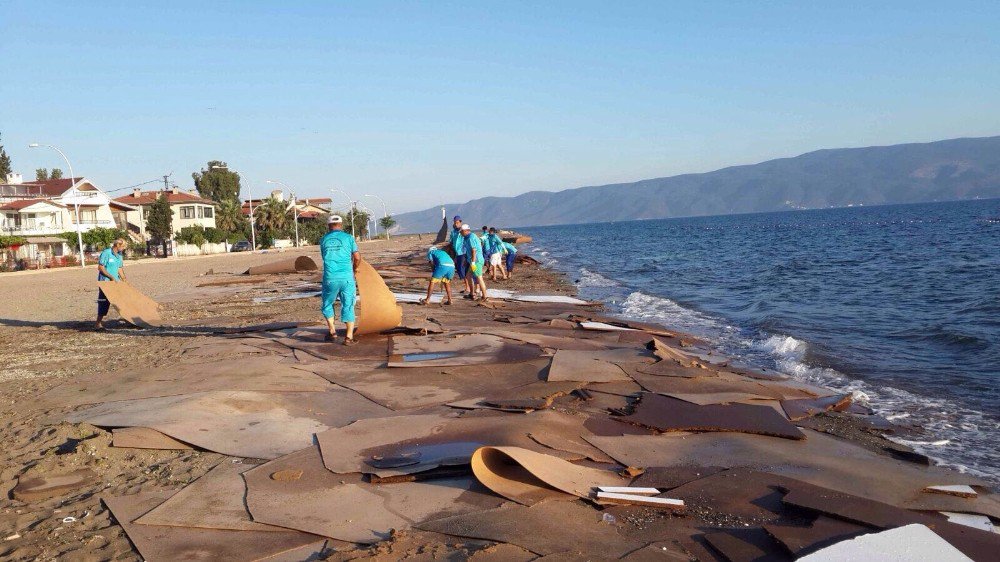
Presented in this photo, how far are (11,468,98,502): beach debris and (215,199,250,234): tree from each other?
82058mm

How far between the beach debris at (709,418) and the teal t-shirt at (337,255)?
446 centimetres

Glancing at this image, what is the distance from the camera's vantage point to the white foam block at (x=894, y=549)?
344 cm

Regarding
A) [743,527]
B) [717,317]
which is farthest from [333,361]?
[717,317]

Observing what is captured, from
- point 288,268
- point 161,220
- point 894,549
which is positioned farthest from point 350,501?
point 161,220

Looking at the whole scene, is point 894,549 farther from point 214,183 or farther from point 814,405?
point 214,183

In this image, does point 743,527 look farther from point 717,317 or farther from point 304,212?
point 304,212

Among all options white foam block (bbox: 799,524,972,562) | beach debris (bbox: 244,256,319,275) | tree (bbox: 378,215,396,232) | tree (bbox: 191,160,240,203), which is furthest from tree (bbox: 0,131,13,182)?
white foam block (bbox: 799,524,972,562)

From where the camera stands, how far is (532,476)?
4.49 metres

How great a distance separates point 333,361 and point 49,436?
326 centimetres

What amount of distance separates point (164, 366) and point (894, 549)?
7689 millimetres

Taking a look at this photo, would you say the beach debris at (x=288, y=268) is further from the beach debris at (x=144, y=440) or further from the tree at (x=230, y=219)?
the tree at (x=230, y=219)

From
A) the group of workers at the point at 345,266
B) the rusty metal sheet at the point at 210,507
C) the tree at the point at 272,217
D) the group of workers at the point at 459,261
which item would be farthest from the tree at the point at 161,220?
the rusty metal sheet at the point at 210,507

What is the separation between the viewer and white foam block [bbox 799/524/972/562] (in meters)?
3.44

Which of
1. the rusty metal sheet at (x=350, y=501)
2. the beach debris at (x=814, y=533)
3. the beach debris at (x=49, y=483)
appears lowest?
the beach debris at (x=814, y=533)
